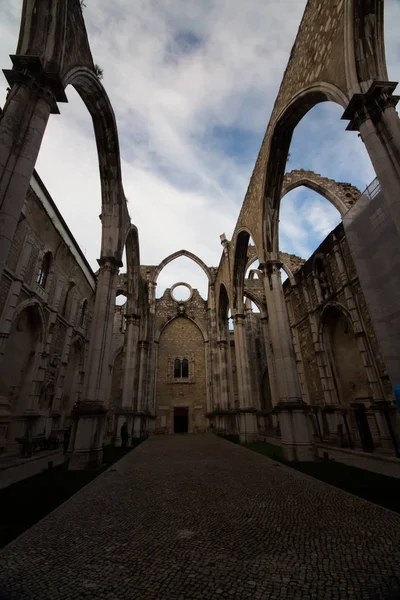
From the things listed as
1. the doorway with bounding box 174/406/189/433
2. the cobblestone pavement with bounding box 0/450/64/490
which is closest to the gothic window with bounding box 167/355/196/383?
the doorway with bounding box 174/406/189/433

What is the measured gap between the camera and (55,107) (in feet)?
16.4

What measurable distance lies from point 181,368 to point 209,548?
780 inches

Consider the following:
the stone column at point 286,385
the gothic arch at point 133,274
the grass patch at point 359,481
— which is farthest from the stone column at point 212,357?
the grass patch at point 359,481

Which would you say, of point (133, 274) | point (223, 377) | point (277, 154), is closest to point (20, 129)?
point (277, 154)

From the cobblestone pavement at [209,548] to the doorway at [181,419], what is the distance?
17132mm

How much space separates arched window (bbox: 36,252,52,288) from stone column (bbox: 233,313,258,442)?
31.3 feet

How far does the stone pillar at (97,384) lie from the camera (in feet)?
22.6

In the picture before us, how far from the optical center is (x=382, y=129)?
15.1 ft

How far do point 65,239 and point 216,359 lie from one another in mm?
12726

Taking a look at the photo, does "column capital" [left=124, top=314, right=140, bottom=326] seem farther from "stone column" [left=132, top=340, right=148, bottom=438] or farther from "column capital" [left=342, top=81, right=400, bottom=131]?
"column capital" [left=342, top=81, right=400, bottom=131]

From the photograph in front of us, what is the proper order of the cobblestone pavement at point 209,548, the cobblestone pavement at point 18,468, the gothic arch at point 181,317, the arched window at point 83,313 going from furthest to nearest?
the gothic arch at point 181,317
the arched window at point 83,313
the cobblestone pavement at point 18,468
the cobblestone pavement at point 209,548

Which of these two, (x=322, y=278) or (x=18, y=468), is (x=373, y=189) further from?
(x=18, y=468)

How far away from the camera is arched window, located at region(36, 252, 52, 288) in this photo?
1202 cm

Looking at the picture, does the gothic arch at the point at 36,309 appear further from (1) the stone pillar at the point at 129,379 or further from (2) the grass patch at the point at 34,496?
(2) the grass patch at the point at 34,496
